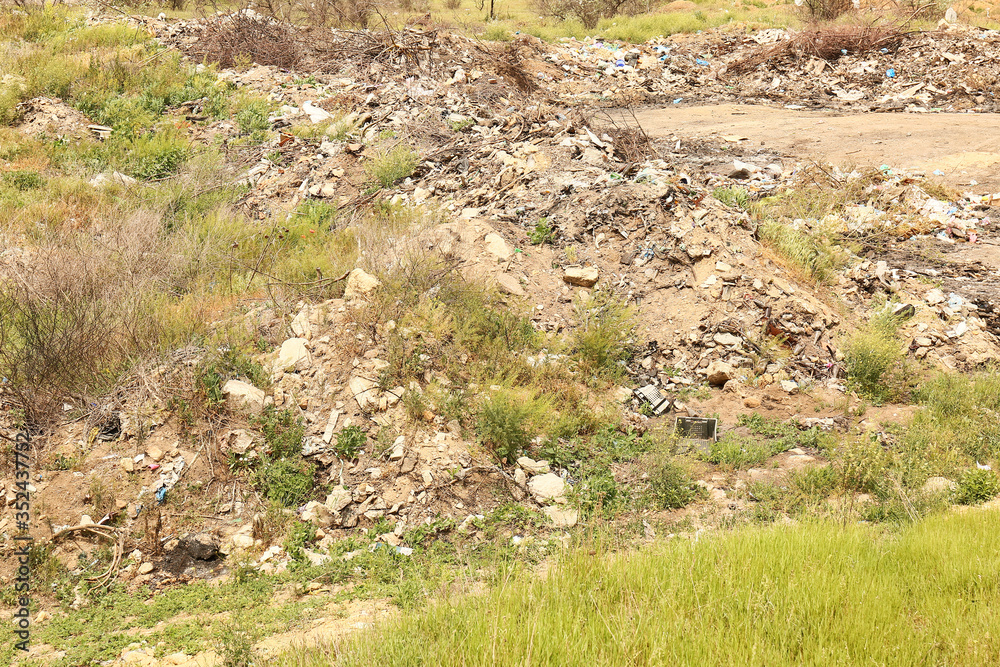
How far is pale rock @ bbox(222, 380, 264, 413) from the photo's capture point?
4.84 metres

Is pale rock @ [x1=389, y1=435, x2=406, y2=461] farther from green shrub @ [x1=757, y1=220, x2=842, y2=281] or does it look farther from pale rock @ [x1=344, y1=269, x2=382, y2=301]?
green shrub @ [x1=757, y1=220, x2=842, y2=281]

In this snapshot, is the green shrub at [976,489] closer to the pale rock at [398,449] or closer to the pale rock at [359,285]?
the pale rock at [398,449]

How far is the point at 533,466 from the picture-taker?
15.5ft

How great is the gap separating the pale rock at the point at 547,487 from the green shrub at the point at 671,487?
0.58 metres

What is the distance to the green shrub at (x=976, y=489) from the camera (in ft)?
13.8

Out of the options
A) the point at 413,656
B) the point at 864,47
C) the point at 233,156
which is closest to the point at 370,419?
the point at 413,656

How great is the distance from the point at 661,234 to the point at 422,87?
6.09 metres

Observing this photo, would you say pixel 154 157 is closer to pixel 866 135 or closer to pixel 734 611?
pixel 734 611

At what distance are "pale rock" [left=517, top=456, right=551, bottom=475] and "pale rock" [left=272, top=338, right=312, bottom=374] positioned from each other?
180cm

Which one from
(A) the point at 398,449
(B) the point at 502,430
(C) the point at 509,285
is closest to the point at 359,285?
(C) the point at 509,285

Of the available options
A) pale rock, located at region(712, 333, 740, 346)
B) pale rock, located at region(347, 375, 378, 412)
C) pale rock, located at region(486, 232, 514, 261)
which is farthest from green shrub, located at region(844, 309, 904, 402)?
pale rock, located at region(347, 375, 378, 412)

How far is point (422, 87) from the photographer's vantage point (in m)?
11.4

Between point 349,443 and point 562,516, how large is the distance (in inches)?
58.9

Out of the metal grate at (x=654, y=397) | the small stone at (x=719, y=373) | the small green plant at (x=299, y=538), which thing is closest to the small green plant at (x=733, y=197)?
the small stone at (x=719, y=373)
